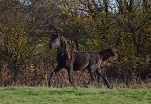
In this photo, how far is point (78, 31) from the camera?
790 inches

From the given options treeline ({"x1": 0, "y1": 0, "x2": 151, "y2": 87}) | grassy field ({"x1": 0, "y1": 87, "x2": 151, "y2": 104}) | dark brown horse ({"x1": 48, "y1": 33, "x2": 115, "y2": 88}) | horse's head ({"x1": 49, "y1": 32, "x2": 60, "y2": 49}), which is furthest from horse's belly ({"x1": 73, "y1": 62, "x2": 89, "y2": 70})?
treeline ({"x1": 0, "y1": 0, "x2": 151, "y2": 87})

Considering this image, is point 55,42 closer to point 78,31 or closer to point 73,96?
point 73,96

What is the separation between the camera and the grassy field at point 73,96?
32.0 ft

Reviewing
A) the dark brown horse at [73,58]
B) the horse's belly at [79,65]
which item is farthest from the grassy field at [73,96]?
the horse's belly at [79,65]

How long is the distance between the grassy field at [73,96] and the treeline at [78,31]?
6698 millimetres

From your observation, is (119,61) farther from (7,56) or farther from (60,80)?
(7,56)

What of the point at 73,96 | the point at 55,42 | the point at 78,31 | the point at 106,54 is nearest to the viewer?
the point at 73,96

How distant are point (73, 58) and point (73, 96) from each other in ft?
13.4

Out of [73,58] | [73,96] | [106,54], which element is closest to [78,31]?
[106,54]

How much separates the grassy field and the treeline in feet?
22.0

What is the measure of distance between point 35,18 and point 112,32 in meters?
4.39

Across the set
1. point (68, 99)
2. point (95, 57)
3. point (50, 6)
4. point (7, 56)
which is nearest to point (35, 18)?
point (50, 6)

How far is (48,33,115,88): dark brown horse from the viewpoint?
14016 millimetres

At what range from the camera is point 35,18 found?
19797 millimetres
